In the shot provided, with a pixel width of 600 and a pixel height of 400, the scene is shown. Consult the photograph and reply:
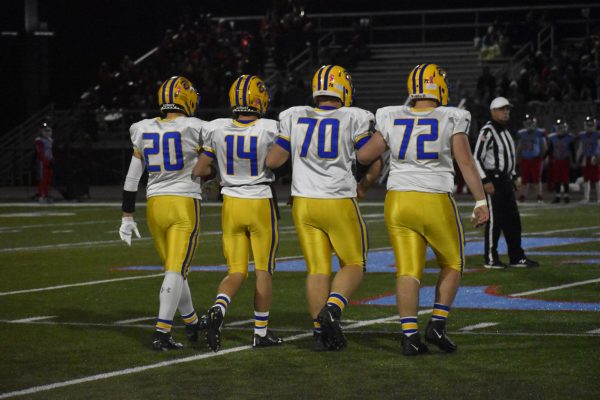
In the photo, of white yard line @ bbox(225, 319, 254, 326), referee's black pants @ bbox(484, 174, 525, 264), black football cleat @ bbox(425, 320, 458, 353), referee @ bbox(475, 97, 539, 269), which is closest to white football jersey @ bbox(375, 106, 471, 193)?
black football cleat @ bbox(425, 320, 458, 353)

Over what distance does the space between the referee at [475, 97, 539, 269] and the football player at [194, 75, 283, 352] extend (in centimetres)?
494

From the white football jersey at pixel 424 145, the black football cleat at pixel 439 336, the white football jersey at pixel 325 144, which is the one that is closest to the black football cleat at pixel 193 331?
the white football jersey at pixel 325 144

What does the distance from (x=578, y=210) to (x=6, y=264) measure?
12.1 meters

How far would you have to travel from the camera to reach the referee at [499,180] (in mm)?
13180

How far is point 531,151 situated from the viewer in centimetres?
2591

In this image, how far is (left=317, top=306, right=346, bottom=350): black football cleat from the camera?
26.2 ft

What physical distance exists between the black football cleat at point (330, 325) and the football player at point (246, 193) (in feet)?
1.62

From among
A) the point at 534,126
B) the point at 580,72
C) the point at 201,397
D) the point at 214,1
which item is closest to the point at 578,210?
the point at 534,126

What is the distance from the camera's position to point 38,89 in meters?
35.2

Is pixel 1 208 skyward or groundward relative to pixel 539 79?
groundward

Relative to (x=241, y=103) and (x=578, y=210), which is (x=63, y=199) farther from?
(x=241, y=103)

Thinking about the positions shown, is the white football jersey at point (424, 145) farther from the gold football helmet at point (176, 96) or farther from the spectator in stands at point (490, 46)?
the spectator in stands at point (490, 46)

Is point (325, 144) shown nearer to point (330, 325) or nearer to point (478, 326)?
point (330, 325)

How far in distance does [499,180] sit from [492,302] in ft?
9.76
